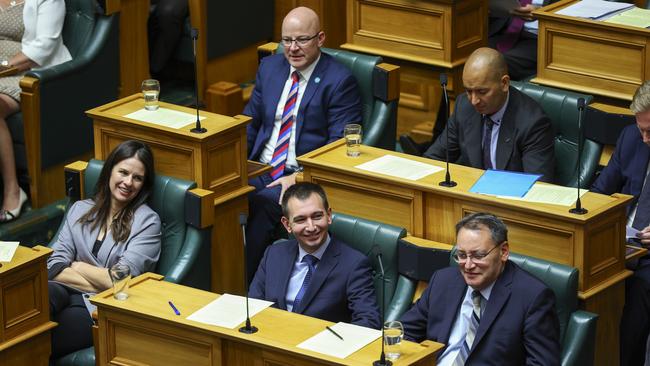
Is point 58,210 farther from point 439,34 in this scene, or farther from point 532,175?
point 532,175

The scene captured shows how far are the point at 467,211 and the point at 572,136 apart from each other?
641mm

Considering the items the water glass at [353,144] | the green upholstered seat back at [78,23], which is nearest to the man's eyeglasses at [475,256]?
the water glass at [353,144]

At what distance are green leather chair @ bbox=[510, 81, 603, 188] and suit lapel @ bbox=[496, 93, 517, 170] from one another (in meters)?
0.13

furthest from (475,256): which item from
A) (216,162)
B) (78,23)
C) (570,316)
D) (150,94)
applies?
(78,23)

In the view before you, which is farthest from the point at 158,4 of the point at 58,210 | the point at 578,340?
the point at 578,340

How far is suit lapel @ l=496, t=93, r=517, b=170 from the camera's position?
4.23 meters

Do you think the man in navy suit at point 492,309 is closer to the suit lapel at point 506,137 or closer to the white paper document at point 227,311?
the white paper document at point 227,311

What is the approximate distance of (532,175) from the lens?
3.90m

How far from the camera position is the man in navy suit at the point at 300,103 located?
4625 mm

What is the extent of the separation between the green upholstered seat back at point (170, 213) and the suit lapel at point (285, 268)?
1.42ft

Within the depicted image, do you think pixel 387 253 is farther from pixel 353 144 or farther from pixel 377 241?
pixel 353 144

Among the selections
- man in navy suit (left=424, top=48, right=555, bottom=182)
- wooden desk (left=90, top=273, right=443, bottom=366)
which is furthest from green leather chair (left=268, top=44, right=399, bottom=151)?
wooden desk (left=90, top=273, right=443, bottom=366)

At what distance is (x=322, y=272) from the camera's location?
3770 millimetres

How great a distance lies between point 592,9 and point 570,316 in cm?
157
